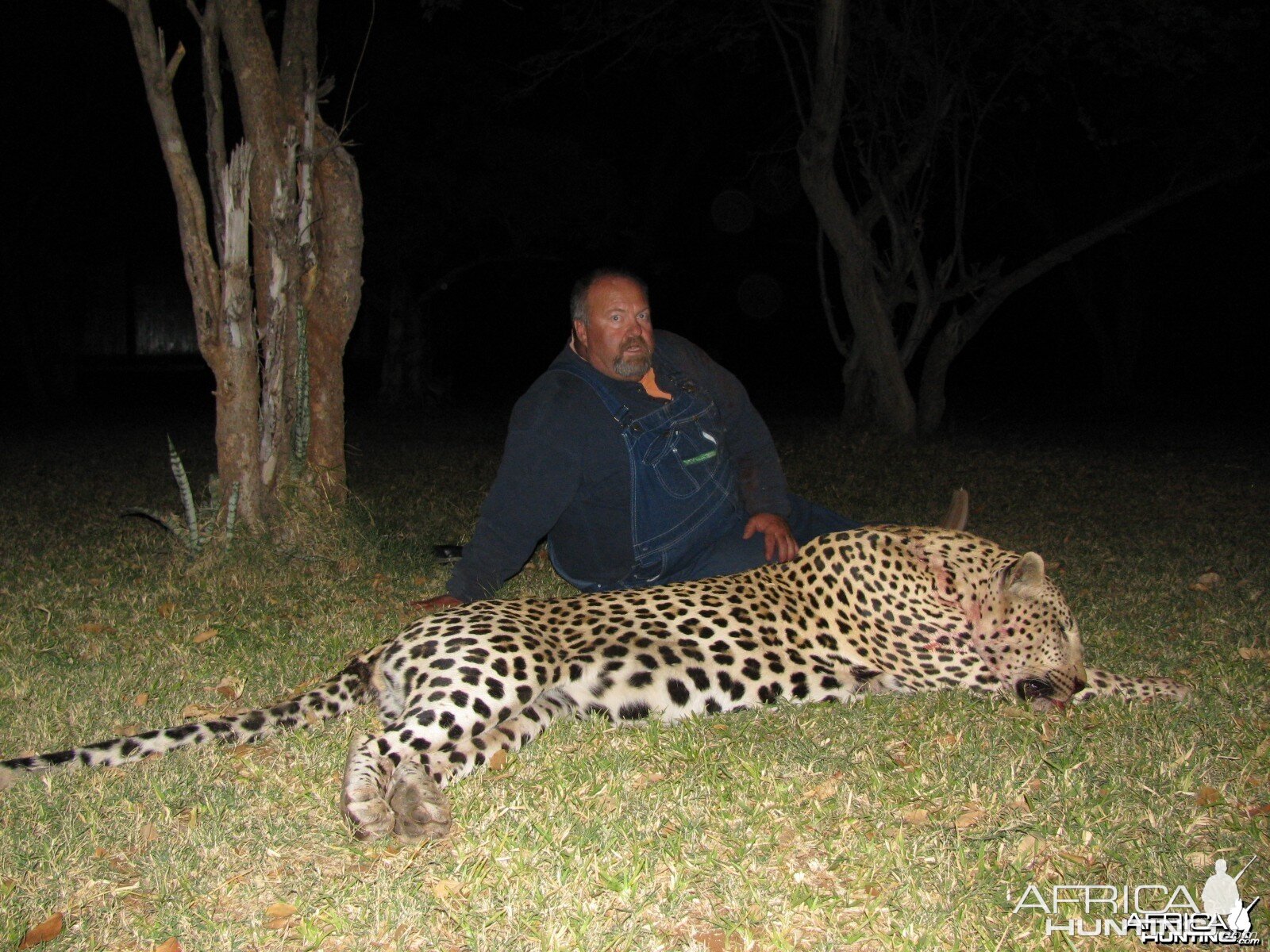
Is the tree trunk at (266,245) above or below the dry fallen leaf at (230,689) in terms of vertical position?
above

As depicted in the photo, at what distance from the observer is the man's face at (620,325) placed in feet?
16.9

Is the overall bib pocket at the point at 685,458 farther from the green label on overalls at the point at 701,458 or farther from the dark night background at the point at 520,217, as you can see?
the dark night background at the point at 520,217

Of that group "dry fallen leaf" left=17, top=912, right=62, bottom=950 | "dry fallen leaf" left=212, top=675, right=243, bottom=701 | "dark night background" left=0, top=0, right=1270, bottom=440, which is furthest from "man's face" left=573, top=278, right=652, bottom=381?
"dark night background" left=0, top=0, right=1270, bottom=440

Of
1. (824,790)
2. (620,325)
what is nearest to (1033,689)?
(824,790)

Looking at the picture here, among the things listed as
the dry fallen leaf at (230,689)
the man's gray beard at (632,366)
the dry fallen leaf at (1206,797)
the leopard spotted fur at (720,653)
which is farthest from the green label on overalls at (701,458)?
the dry fallen leaf at (1206,797)

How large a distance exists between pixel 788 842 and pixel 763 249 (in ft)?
122

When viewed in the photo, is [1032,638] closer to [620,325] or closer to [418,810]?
[620,325]

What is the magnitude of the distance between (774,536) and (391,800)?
8.36 ft

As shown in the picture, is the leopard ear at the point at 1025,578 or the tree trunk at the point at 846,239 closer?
the leopard ear at the point at 1025,578

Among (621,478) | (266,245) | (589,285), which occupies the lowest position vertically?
(621,478)

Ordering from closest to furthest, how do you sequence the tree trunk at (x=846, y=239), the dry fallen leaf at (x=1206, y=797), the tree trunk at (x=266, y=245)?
the dry fallen leaf at (x=1206, y=797), the tree trunk at (x=266, y=245), the tree trunk at (x=846, y=239)

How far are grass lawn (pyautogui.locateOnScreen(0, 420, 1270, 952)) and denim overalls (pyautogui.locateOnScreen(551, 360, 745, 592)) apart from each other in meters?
1.27

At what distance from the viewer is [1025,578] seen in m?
4.21

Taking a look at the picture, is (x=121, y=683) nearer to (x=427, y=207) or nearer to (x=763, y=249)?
(x=427, y=207)
